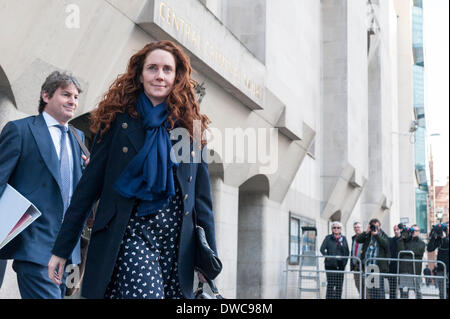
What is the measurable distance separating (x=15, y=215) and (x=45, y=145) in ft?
1.99

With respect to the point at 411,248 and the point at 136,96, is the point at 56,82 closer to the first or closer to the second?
the point at 136,96

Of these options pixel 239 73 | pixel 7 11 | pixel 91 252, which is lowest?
pixel 91 252

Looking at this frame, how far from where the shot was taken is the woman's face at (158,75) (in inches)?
124

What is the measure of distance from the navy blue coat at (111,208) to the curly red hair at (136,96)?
2.4 inches

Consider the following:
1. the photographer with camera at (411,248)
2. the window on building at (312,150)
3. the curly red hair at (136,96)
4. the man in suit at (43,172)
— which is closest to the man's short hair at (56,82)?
the man in suit at (43,172)

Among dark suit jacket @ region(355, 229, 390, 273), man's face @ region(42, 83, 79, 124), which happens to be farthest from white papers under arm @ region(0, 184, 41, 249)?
dark suit jacket @ region(355, 229, 390, 273)

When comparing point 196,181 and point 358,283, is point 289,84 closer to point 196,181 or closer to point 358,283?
point 358,283

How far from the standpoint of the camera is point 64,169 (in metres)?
4.21

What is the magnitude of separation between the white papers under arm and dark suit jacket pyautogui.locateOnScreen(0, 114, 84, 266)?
A: 0.44 feet

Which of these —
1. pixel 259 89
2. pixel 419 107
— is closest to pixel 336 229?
pixel 259 89

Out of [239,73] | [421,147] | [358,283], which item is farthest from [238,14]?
[421,147]

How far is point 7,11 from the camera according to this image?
543 centimetres

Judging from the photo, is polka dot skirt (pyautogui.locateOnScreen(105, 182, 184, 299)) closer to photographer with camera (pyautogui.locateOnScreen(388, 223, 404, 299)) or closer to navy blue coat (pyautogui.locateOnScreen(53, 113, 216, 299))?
navy blue coat (pyautogui.locateOnScreen(53, 113, 216, 299))

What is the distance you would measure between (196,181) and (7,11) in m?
3.16
